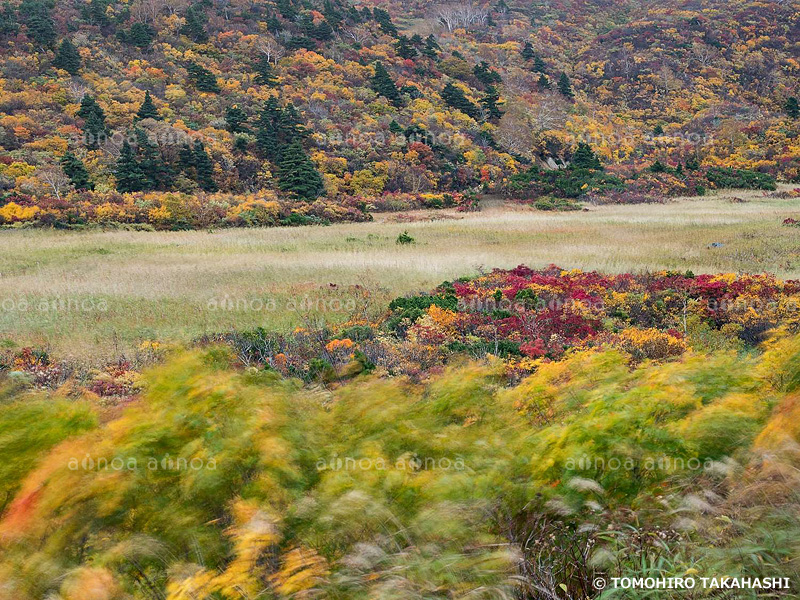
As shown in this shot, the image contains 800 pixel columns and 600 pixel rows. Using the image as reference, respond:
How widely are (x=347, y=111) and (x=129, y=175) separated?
1787cm

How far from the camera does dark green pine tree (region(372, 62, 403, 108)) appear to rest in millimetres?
43500

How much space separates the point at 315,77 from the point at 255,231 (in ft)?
84.9

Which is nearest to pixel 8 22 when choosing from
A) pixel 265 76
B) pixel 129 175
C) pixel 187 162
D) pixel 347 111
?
pixel 265 76

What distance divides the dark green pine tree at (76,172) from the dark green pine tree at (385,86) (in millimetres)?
23267

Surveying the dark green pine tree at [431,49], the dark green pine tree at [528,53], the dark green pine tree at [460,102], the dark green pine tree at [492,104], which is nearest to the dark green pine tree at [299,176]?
the dark green pine tree at [460,102]

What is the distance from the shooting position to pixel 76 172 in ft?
89.2

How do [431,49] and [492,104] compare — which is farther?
[431,49]

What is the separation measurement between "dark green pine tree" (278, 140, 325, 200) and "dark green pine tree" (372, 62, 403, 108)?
14318 mm

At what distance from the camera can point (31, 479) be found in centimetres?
344

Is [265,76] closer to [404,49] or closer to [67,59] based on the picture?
[67,59]

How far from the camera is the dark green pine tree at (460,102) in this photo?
44969mm

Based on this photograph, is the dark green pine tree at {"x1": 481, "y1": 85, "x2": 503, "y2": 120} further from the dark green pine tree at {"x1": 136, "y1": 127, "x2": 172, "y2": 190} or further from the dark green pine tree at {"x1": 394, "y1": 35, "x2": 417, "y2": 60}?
the dark green pine tree at {"x1": 136, "y1": 127, "x2": 172, "y2": 190}

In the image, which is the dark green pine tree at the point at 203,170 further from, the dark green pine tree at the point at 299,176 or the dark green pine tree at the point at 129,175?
the dark green pine tree at the point at 299,176

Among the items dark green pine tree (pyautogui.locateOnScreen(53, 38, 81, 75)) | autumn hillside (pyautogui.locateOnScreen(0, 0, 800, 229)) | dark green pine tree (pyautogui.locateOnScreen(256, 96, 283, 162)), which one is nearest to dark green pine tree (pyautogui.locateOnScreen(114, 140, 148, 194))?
autumn hillside (pyautogui.locateOnScreen(0, 0, 800, 229))
